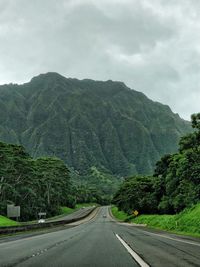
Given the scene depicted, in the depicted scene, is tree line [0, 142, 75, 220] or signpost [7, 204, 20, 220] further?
tree line [0, 142, 75, 220]

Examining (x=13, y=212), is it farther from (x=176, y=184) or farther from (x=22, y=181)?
(x=176, y=184)

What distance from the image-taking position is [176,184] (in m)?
67.8

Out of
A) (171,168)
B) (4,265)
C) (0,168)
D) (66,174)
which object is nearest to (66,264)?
Answer: (4,265)

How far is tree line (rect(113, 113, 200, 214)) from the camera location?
5156cm

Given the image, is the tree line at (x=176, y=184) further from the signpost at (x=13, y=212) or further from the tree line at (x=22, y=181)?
the signpost at (x=13, y=212)

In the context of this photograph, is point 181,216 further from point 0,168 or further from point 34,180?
point 34,180

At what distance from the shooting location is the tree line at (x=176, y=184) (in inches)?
2030

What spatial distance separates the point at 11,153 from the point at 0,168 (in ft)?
23.0

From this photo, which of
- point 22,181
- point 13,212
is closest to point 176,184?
point 13,212

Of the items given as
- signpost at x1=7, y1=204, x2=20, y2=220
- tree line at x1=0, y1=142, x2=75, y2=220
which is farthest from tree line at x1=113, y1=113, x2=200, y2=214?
signpost at x1=7, y1=204, x2=20, y2=220

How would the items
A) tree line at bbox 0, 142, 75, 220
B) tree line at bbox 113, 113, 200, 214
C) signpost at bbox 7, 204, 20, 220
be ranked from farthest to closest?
tree line at bbox 0, 142, 75, 220, signpost at bbox 7, 204, 20, 220, tree line at bbox 113, 113, 200, 214

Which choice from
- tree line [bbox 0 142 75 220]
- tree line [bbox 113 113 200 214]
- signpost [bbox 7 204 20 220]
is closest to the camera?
tree line [bbox 113 113 200 214]

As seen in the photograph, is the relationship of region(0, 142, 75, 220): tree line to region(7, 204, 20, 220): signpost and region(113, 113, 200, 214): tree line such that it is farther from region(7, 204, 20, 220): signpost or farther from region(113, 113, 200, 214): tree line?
region(113, 113, 200, 214): tree line

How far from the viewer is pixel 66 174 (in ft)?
493
